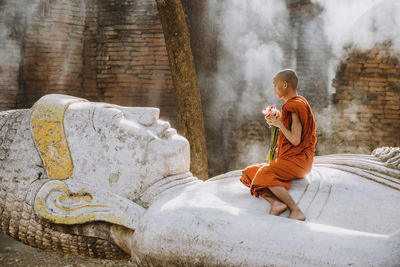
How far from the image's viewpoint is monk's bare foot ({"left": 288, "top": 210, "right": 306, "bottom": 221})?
2.11 meters

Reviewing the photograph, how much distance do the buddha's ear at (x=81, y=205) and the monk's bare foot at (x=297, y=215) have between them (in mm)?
908

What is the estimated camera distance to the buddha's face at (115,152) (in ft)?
7.97

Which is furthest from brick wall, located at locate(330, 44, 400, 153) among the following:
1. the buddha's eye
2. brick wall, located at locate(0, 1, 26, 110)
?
brick wall, located at locate(0, 1, 26, 110)

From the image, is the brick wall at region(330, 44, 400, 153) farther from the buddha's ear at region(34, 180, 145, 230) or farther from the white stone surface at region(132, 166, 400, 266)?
the buddha's ear at region(34, 180, 145, 230)

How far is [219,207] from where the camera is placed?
2.13 m

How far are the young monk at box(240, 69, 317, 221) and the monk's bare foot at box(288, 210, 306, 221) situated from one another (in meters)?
0.06

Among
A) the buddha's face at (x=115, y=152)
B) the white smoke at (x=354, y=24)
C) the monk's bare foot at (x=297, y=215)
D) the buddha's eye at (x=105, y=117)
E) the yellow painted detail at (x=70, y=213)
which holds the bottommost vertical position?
the yellow painted detail at (x=70, y=213)

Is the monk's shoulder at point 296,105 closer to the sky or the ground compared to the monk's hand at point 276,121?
closer to the sky

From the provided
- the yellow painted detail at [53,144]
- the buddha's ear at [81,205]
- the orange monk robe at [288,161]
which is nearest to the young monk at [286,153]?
the orange monk robe at [288,161]

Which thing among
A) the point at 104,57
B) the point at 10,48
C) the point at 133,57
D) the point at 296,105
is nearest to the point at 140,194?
the point at 296,105

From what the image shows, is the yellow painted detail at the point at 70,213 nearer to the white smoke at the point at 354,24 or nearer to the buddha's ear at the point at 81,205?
the buddha's ear at the point at 81,205

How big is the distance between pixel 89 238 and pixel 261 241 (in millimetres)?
1157

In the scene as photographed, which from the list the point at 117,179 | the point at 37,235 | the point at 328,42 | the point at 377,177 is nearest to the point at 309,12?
the point at 328,42

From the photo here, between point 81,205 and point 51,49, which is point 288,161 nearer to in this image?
point 81,205
